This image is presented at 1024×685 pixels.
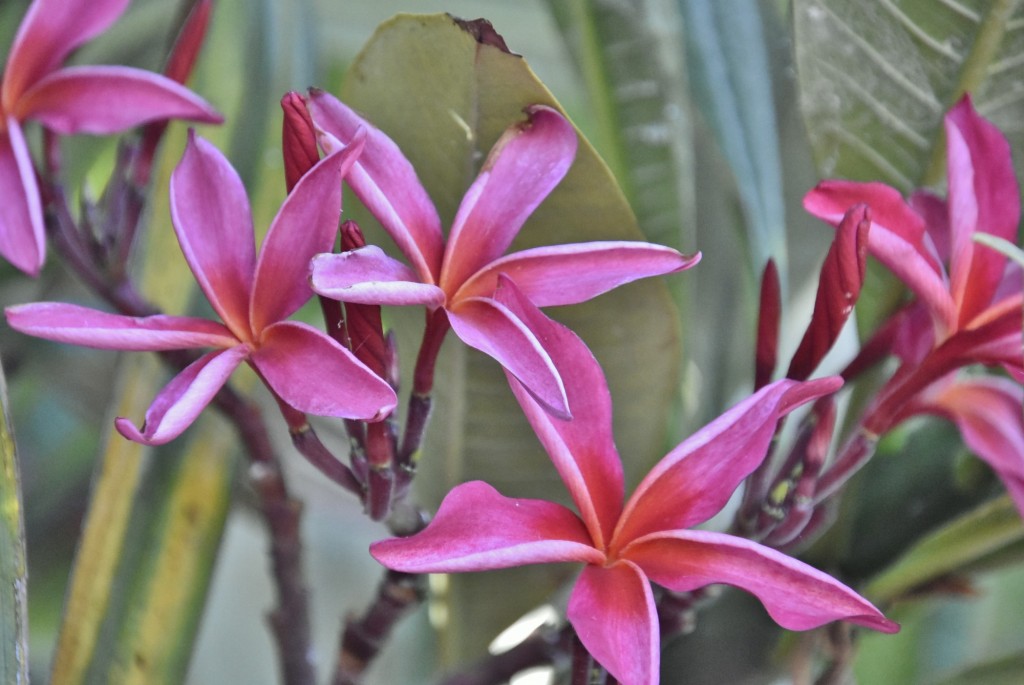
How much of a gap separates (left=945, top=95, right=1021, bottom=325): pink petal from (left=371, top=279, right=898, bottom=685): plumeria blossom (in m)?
0.07

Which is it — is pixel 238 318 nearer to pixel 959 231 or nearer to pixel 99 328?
pixel 99 328

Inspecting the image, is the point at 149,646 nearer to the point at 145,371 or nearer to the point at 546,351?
the point at 145,371

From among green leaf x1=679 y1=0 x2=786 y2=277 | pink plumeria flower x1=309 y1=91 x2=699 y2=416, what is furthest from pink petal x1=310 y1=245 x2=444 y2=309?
green leaf x1=679 y1=0 x2=786 y2=277

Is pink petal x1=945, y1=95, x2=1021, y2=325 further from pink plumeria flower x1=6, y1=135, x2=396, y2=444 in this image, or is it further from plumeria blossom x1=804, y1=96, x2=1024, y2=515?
pink plumeria flower x1=6, y1=135, x2=396, y2=444

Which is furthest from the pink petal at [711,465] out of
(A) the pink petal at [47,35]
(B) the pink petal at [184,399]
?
(A) the pink petal at [47,35]

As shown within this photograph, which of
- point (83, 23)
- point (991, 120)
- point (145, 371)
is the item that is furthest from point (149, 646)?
point (991, 120)

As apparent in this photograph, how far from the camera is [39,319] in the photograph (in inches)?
→ 8.5

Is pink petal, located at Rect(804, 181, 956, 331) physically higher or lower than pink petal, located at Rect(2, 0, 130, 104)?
lower

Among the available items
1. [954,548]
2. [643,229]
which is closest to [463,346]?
[643,229]

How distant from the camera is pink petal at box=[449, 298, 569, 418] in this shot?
20 cm

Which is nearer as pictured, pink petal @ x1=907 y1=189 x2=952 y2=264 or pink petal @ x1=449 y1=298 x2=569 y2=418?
pink petal @ x1=449 y1=298 x2=569 y2=418

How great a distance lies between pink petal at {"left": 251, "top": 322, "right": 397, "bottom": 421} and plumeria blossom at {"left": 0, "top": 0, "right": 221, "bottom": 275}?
0.11 metres

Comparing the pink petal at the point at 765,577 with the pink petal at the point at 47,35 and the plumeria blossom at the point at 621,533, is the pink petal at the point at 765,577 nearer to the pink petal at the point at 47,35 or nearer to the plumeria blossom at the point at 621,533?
the plumeria blossom at the point at 621,533

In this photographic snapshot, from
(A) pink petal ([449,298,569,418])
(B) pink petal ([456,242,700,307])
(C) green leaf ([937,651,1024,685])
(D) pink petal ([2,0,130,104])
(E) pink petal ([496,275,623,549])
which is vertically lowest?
(C) green leaf ([937,651,1024,685])
